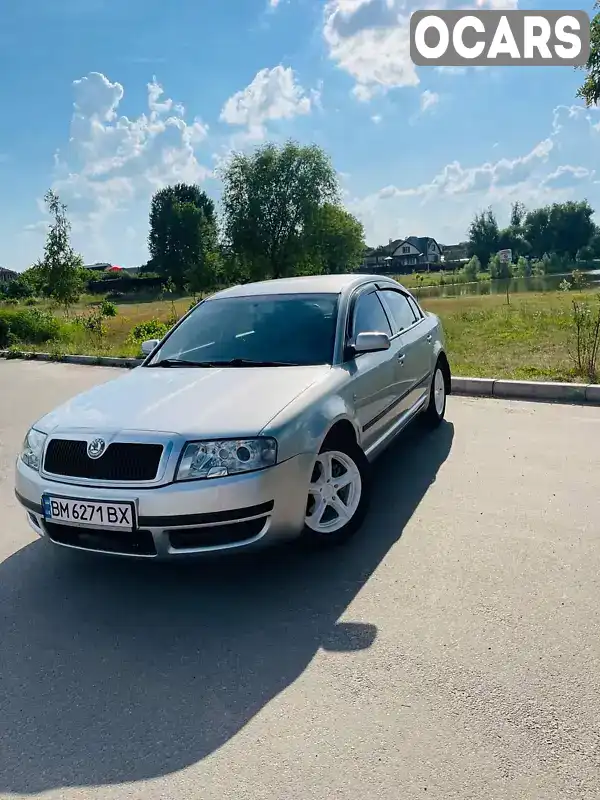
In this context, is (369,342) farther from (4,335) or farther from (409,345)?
(4,335)

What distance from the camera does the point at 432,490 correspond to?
15.8 ft

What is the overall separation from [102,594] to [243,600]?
0.79 meters

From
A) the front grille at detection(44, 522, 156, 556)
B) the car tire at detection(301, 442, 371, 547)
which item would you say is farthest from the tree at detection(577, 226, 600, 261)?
the front grille at detection(44, 522, 156, 556)

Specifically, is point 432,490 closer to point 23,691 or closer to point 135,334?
point 23,691

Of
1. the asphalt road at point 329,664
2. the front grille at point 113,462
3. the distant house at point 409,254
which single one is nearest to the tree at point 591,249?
the distant house at point 409,254

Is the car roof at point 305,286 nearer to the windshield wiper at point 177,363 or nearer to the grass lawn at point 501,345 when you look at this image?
the windshield wiper at point 177,363

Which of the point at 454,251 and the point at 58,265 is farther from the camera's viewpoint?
the point at 454,251

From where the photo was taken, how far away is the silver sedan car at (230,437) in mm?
3182

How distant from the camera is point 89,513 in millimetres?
3230

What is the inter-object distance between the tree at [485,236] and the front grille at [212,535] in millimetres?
106101

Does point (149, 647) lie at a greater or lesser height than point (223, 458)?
lesser

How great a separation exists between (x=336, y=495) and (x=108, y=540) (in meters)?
1.35

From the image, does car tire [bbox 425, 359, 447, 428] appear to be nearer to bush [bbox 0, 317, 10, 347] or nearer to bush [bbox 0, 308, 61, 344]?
bush [bbox 0, 308, 61, 344]

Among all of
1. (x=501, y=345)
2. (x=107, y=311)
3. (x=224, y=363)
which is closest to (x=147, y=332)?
(x=501, y=345)
